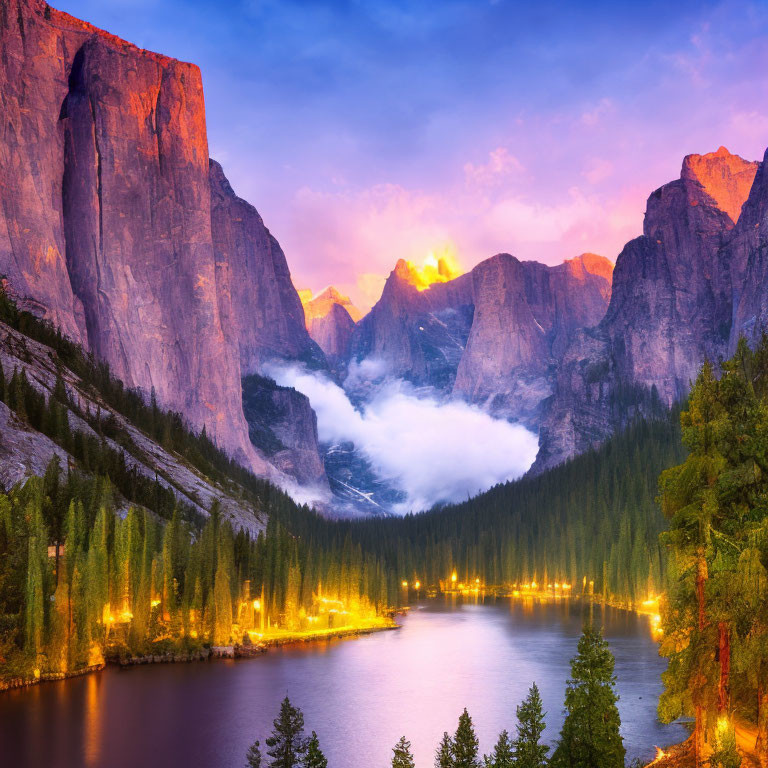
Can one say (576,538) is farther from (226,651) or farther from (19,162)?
(19,162)

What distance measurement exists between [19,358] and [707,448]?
13416cm

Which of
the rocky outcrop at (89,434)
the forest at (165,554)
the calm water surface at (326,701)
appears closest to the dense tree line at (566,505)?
the forest at (165,554)

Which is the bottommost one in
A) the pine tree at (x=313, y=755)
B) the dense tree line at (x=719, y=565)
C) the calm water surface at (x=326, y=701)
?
the calm water surface at (x=326, y=701)

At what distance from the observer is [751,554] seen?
25281mm

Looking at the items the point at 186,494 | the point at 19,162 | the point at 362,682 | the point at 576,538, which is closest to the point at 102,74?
the point at 19,162

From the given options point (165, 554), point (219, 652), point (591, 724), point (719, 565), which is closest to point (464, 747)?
point (591, 724)

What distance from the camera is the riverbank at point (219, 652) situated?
7267cm

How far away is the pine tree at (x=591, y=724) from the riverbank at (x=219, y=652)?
53930 millimetres

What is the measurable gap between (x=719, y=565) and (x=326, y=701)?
56.7 metres

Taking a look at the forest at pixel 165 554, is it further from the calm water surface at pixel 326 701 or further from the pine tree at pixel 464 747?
the pine tree at pixel 464 747

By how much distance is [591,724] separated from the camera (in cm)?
3191

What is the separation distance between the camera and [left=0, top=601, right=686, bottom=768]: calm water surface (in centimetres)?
5756

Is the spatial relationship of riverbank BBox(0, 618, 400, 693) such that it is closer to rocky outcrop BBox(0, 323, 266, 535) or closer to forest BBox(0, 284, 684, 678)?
forest BBox(0, 284, 684, 678)

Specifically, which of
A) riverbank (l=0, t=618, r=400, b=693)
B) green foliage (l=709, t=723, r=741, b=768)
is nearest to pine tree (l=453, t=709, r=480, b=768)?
green foliage (l=709, t=723, r=741, b=768)
